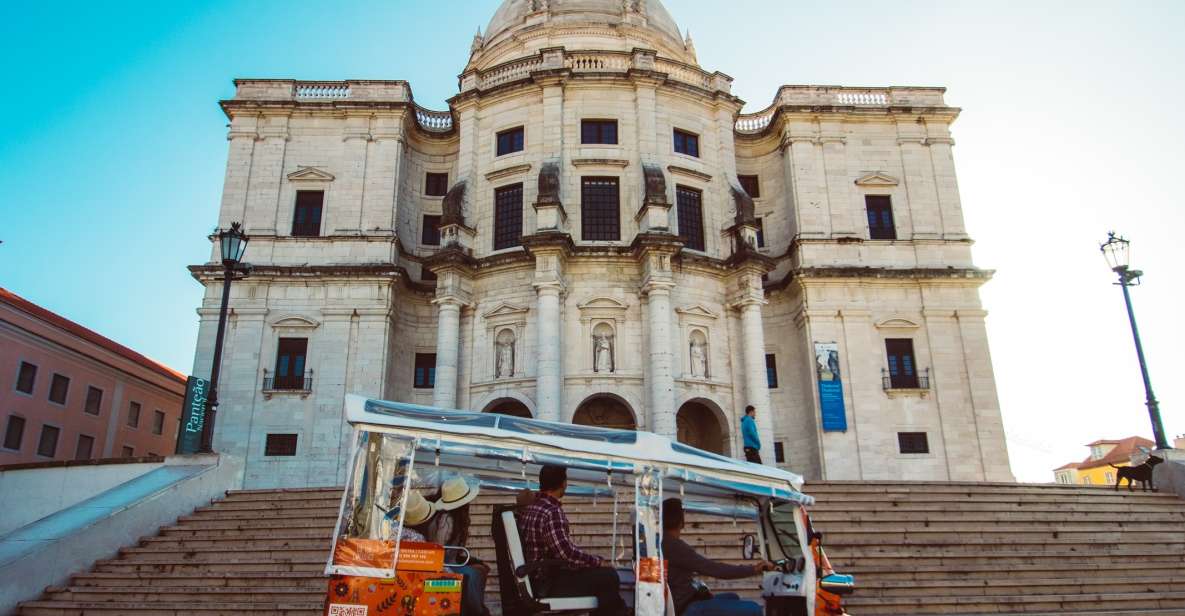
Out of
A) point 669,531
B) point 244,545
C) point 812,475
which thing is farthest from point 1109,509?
point 244,545

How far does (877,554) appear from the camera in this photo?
12750 mm

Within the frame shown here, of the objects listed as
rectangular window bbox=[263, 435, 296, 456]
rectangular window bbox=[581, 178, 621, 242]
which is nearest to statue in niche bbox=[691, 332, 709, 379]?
rectangular window bbox=[581, 178, 621, 242]

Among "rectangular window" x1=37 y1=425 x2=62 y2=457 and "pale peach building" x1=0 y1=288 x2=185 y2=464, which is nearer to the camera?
"pale peach building" x1=0 y1=288 x2=185 y2=464

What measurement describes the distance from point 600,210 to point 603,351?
510 cm

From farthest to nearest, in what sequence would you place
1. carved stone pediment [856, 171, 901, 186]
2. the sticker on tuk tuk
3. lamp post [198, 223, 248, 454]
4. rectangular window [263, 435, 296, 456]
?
1. carved stone pediment [856, 171, 901, 186]
2. rectangular window [263, 435, 296, 456]
3. lamp post [198, 223, 248, 454]
4. the sticker on tuk tuk

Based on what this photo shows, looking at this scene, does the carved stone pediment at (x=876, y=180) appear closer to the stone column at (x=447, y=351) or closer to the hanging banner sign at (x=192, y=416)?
the stone column at (x=447, y=351)

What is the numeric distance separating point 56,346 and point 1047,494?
117ft

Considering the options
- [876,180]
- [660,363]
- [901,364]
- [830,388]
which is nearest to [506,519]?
[660,363]

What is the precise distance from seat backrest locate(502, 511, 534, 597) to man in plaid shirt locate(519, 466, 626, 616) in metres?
0.08

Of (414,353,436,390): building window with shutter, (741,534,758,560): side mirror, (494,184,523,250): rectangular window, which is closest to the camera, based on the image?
(741,534,758,560): side mirror

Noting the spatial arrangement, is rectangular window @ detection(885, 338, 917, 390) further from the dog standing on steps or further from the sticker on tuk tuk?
the sticker on tuk tuk

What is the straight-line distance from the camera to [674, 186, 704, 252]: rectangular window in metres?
25.8

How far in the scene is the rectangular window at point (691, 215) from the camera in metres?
25.8

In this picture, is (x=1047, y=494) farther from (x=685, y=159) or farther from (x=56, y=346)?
(x=56, y=346)
